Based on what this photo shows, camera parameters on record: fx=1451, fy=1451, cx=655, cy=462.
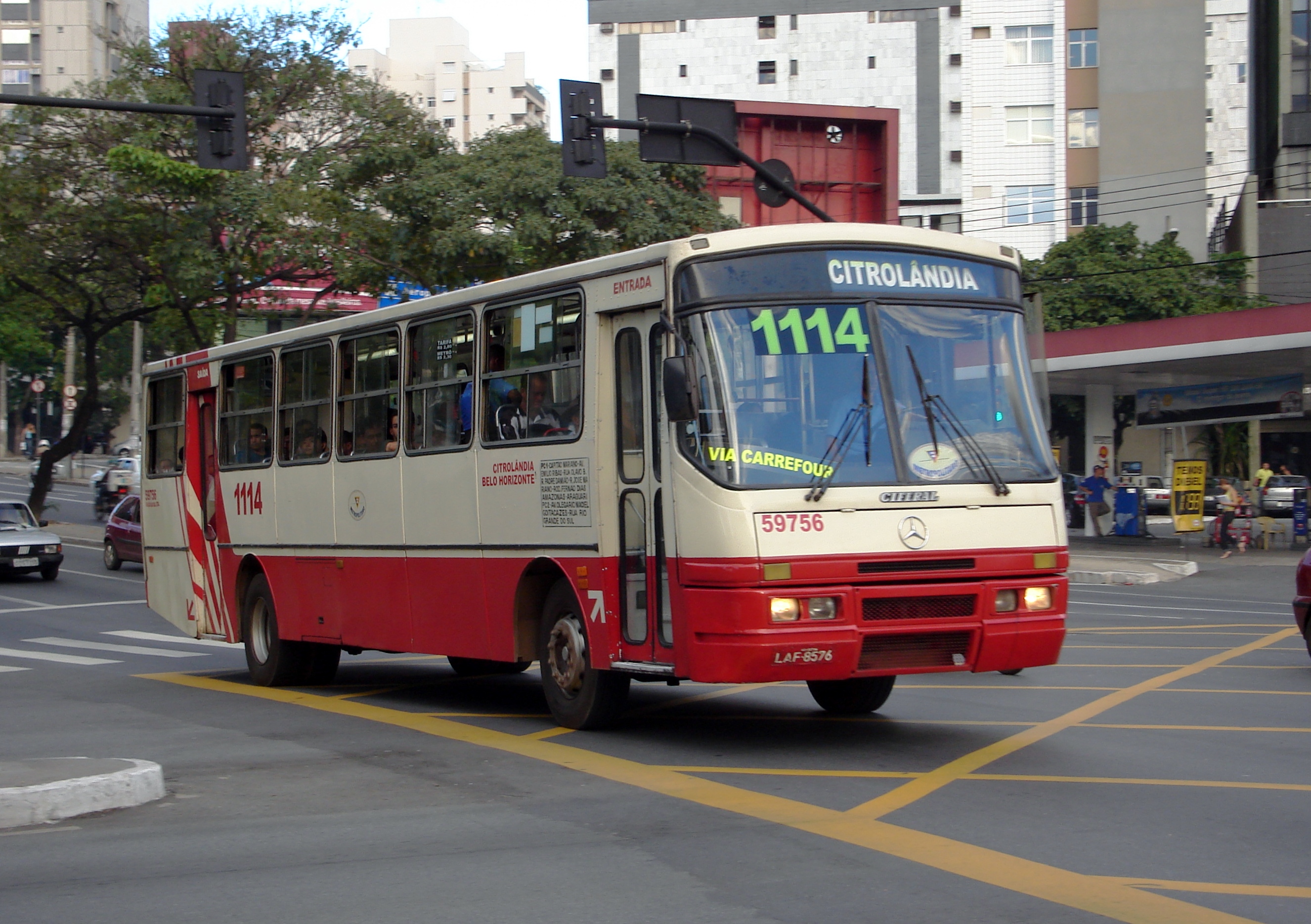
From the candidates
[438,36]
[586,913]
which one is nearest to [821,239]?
[586,913]

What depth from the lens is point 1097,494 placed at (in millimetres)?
35469

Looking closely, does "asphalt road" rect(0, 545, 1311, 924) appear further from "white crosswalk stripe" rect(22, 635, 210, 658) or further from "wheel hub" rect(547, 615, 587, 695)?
"white crosswalk stripe" rect(22, 635, 210, 658)

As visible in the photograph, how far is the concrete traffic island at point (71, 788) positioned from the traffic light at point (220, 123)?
8.99m

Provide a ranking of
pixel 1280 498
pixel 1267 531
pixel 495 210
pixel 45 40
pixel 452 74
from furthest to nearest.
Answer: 1. pixel 452 74
2. pixel 45 40
3. pixel 1280 498
4. pixel 1267 531
5. pixel 495 210

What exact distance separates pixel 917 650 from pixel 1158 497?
45137mm

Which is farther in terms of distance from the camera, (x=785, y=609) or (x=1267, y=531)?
(x=1267, y=531)

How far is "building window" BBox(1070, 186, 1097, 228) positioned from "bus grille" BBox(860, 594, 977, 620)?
62.9 metres

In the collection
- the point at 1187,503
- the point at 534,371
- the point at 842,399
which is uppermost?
the point at 534,371

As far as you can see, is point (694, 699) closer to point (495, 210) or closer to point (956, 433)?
point (956, 433)

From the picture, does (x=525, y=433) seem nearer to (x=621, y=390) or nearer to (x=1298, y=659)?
(x=621, y=390)

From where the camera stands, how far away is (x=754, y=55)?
255 ft

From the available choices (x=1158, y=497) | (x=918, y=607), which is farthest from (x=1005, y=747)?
(x=1158, y=497)

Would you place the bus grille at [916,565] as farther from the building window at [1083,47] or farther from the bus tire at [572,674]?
the building window at [1083,47]

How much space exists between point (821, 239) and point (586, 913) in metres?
4.63
